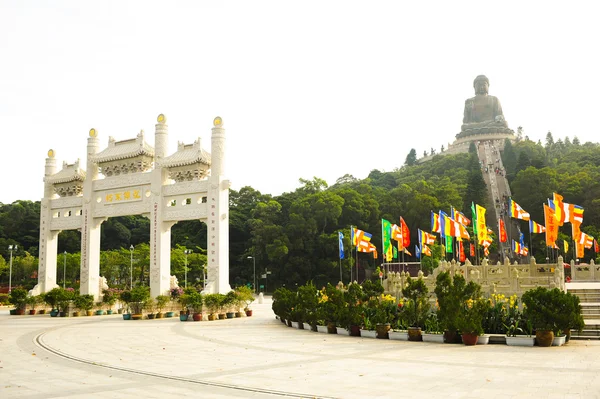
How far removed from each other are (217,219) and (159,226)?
12.6ft

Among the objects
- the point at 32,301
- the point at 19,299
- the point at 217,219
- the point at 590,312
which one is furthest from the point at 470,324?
the point at 19,299

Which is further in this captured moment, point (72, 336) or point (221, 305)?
point (221, 305)

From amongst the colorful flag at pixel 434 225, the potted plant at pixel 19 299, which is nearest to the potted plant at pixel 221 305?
the potted plant at pixel 19 299

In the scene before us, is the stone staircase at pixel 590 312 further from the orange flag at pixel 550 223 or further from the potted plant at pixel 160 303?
the potted plant at pixel 160 303

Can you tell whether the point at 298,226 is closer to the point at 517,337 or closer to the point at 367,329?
the point at 367,329

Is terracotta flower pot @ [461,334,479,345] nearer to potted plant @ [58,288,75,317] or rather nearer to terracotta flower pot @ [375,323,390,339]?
terracotta flower pot @ [375,323,390,339]

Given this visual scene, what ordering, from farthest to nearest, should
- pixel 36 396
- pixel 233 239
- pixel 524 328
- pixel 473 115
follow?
pixel 473 115, pixel 233 239, pixel 524 328, pixel 36 396

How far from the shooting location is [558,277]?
763 inches

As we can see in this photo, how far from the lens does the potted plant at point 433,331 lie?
1559 centimetres

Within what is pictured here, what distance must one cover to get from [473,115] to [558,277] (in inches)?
3556

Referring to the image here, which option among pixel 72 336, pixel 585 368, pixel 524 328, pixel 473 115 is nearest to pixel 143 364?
pixel 72 336

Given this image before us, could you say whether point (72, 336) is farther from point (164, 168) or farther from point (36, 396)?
point (164, 168)

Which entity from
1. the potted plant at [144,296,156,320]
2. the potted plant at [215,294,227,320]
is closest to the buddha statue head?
the potted plant at [215,294,227,320]

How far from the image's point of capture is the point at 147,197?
3003 cm
